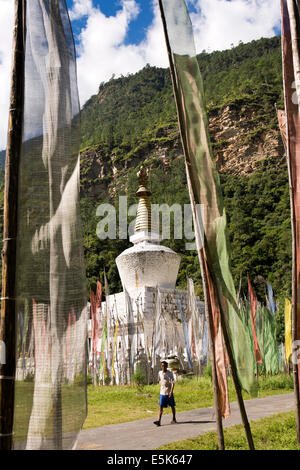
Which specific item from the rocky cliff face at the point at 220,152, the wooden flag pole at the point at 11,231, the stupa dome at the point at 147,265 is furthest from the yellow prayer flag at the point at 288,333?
the rocky cliff face at the point at 220,152

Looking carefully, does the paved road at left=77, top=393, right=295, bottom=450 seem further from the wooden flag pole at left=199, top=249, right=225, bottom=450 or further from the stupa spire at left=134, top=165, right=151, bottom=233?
the stupa spire at left=134, top=165, right=151, bottom=233

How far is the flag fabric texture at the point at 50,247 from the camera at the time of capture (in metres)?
3.65

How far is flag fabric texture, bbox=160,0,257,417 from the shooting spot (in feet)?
15.6

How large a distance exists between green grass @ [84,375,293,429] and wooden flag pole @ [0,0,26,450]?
4419 mm

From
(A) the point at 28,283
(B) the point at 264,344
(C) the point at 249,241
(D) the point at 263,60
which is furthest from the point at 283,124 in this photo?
(D) the point at 263,60

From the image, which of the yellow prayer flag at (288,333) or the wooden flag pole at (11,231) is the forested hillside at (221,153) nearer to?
the yellow prayer flag at (288,333)

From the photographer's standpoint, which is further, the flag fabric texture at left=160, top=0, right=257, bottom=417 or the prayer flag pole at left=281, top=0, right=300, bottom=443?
the prayer flag pole at left=281, top=0, right=300, bottom=443

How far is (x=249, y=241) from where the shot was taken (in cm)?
4394

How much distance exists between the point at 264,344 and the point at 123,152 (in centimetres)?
7436

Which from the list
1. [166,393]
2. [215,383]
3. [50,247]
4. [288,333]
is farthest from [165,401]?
[288,333]

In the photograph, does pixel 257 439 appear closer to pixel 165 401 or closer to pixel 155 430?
pixel 155 430

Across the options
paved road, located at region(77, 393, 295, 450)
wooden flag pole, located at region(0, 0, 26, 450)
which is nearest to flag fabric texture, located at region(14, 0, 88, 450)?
wooden flag pole, located at region(0, 0, 26, 450)

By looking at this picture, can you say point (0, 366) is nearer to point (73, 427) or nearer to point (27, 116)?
point (73, 427)

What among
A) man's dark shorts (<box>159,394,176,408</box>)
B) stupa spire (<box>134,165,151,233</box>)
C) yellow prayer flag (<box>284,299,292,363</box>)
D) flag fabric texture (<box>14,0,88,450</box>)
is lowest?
man's dark shorts (<box>159,394,176,408</box>)
